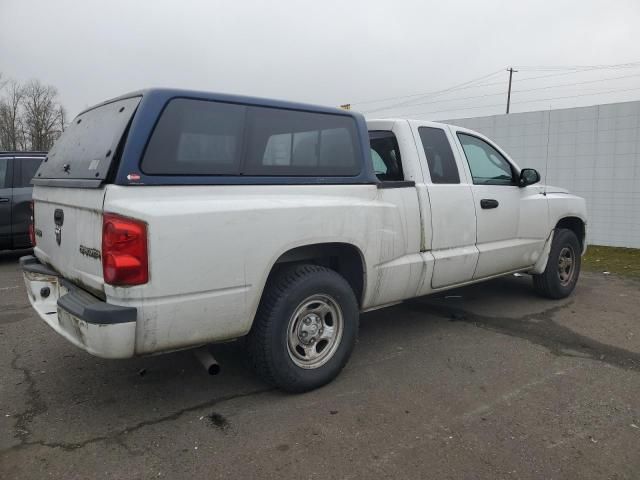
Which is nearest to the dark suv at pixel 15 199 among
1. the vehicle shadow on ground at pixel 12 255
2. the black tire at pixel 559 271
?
the vehicle shadow on ground at pixel 12 255

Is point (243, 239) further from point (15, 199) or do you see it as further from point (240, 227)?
point (15, 199)

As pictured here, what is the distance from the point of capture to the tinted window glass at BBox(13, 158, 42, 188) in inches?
340

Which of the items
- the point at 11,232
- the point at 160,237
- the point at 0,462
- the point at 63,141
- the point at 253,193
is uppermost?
the point at 63,141

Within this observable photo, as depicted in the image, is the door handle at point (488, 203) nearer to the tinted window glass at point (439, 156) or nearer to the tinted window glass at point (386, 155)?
the tinted window glass at point (439, 156)

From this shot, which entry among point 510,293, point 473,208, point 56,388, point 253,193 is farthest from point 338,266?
point 510,293

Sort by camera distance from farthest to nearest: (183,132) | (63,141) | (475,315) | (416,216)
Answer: (475,315)
(416,216)
(63,141)
(183,132)

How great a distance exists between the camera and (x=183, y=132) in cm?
297

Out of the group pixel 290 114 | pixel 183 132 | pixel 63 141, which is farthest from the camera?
pixel 63 141

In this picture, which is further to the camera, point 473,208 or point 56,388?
point 473,208

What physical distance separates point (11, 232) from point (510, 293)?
25.1ft

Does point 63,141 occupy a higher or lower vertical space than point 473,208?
higher

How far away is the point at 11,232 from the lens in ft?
27.6

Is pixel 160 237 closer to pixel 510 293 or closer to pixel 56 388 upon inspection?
pixel 56 388

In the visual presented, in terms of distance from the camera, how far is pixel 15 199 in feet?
27.8
